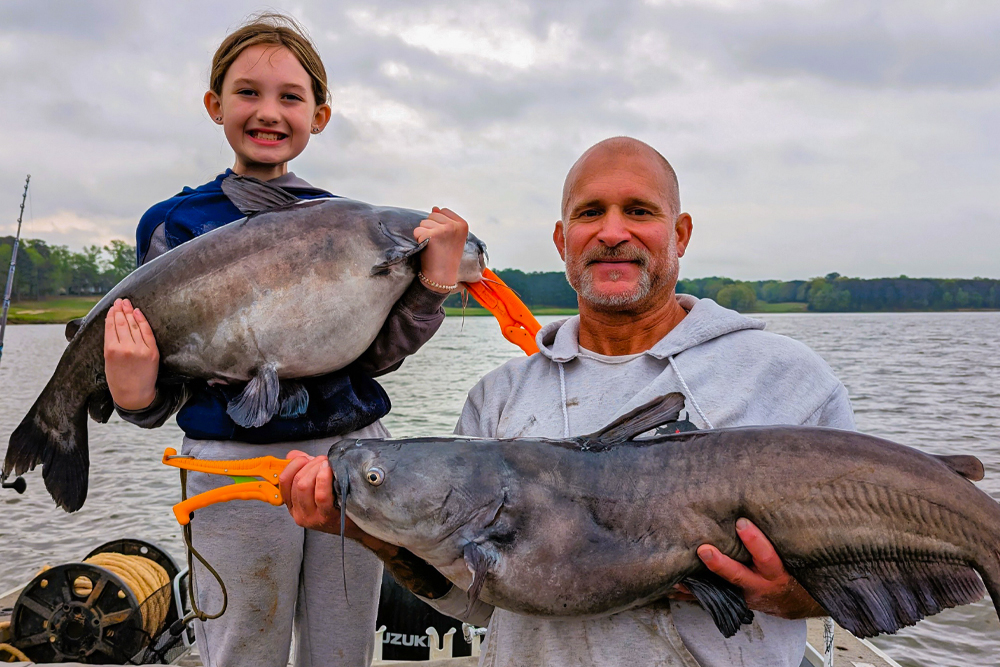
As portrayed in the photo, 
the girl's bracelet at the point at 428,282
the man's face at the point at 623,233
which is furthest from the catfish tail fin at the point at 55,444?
the man's face at the point at 623,233

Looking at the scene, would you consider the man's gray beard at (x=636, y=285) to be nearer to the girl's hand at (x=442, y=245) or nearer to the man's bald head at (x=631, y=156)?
the man's bald head at (x=631, y=156)

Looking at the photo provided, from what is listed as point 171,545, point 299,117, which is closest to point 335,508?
point 299,117

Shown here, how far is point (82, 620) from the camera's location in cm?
423

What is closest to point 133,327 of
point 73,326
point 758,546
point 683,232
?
point 73,326

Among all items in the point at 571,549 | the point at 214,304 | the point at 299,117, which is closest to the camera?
the point at 571,549

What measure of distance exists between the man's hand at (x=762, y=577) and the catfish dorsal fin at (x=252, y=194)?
172 cm

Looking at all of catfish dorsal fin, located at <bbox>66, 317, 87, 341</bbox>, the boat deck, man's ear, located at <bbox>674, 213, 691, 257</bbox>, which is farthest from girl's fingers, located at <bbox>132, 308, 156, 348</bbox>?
the boat deck

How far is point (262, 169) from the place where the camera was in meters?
2.61

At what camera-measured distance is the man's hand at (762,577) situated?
172 cm

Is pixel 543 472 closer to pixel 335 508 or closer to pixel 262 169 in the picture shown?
pixel 335 508

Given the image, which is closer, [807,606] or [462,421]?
[807,606]

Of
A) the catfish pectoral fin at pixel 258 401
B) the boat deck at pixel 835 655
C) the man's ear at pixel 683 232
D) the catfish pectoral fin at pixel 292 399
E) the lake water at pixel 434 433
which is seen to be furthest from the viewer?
the lake water at pixel 434 433

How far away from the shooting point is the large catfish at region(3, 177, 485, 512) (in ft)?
7.06

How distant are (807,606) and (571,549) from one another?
0.73 metres
